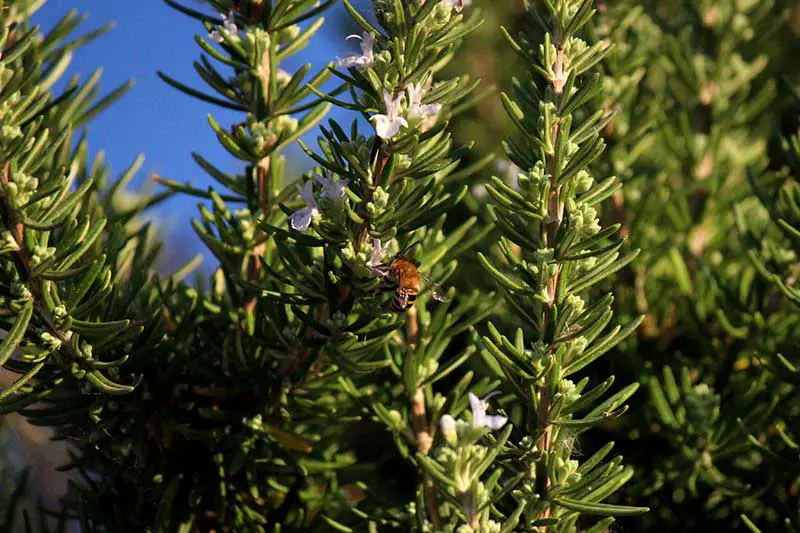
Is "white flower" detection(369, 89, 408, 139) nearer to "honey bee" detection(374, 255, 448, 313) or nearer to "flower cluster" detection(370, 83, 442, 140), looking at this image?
"flower cluster" detection(370, 83, 442, 140)

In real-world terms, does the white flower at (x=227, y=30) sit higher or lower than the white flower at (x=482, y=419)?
higher

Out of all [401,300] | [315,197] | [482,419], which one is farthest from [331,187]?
[482,419]

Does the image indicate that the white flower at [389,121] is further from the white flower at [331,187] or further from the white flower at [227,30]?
the white flower at [227,30]

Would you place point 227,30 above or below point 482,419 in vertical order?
above

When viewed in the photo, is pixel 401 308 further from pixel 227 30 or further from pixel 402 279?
pixel 227 30

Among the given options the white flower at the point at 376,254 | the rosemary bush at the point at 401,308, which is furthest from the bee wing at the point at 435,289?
the white flower at the point at 376,254

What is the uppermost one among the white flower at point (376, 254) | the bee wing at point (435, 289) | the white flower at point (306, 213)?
the white flower at point (306, 213)

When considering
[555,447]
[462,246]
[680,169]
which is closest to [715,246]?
[680,169]

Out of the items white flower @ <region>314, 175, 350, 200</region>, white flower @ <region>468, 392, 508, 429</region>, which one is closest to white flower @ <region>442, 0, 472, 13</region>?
white flower @ <region>314, 175, 350, 200</region>
